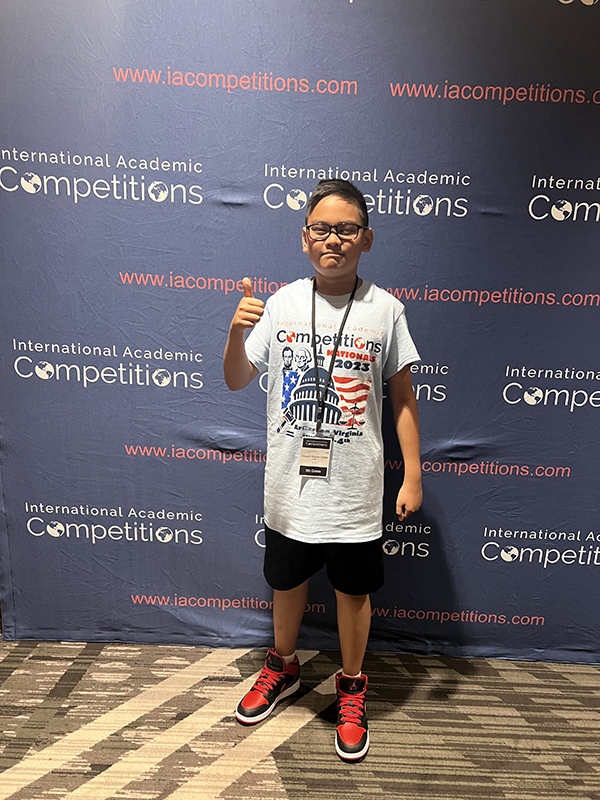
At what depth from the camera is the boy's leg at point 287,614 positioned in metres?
1.79

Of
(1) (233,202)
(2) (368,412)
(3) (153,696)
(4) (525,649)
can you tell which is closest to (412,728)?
(4) (525,649)

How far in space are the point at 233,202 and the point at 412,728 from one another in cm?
179

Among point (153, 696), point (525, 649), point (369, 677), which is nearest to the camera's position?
point (153, 696)

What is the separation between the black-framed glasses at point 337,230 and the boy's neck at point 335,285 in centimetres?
12

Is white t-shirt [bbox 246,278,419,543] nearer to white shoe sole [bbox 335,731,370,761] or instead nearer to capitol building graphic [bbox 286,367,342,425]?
capitol building graphic [bbox 286,367,342,425]

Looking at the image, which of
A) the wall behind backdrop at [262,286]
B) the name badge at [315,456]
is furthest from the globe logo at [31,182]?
the name badge at [315,456]

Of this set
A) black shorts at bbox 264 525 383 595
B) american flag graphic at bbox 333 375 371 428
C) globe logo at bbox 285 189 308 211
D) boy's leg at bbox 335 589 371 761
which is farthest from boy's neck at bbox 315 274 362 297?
boy's leg at bbox 335 589 371 761

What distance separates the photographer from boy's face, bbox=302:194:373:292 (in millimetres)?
1440

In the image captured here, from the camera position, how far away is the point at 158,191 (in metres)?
1.78

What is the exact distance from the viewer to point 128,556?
2088 mm

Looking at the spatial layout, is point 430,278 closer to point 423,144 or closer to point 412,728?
point 423,144

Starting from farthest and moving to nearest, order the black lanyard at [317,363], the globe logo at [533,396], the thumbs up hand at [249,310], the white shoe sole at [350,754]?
the globe logo at [533,396] < the white shoe sole at [350,754] < the black lanyard at [317,363] < the thumbs up hand at [249,310]

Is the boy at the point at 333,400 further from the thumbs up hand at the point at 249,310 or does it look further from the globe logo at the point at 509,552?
the globe logo at the point at 509,552

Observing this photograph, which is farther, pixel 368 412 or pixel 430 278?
pixel 430 278
